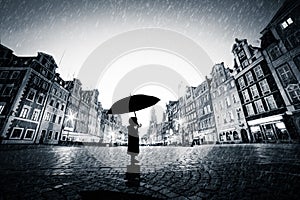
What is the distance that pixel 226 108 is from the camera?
27.9 meters

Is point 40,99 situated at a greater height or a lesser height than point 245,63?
lesser

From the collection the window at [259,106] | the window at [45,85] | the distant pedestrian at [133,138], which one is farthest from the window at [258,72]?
the window at [45,85]

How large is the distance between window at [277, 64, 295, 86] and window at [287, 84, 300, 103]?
2.35 ft

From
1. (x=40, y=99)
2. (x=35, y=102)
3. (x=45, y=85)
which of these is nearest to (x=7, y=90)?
(x=35, y=102)

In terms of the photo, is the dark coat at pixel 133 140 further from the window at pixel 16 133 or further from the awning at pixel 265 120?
the window at pixel 16 133

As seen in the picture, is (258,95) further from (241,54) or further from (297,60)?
(241,54)

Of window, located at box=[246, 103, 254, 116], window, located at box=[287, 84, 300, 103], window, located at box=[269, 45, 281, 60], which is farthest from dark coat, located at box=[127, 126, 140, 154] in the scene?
window, located at box=[246, 103, 254, 116]

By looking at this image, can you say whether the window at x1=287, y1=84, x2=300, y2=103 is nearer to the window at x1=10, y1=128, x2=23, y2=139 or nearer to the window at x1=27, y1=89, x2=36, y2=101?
the window at x1=27, y1=89, x2=36, y2=101

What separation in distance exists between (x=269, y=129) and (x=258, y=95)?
5402mm

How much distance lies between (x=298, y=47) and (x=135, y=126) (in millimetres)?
23944

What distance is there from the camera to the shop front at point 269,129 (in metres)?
18.5

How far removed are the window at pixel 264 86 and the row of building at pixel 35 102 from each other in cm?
3806

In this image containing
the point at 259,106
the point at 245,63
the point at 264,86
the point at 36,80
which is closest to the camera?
the point at 264,86

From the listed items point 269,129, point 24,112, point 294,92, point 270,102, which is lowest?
point 269,129
